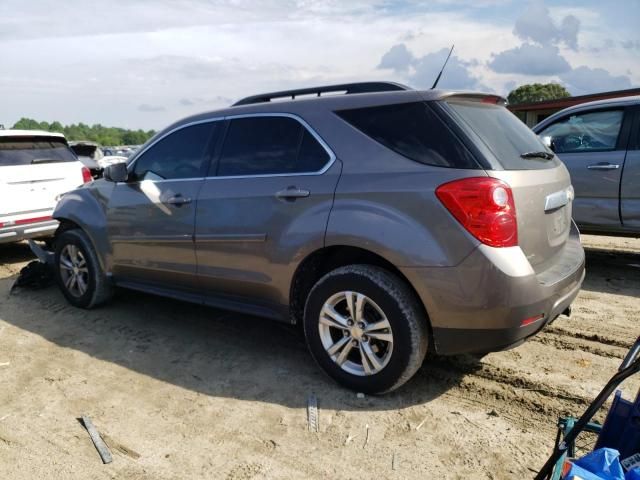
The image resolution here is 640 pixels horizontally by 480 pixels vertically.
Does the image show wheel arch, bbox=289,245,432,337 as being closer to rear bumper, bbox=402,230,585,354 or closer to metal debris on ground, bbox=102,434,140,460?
rear bumper, bbox=402,230,585,354

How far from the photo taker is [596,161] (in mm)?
5566

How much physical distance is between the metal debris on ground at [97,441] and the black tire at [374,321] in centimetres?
131

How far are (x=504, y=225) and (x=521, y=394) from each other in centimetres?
113

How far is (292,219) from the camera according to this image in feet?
11.0

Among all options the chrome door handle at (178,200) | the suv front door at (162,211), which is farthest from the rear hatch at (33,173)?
the chrome door handle at (178,200)

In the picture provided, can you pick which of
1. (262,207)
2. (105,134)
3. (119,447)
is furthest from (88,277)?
(105,134)

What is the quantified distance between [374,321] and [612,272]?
381cm

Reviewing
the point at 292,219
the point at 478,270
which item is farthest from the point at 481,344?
the point at 292,219

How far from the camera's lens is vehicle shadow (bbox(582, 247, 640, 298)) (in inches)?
201

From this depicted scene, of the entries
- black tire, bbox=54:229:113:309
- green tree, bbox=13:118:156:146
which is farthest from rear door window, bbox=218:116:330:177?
green tree, bbox=13:118:156:146

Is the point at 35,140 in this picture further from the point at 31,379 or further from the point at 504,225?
the point at 504,225

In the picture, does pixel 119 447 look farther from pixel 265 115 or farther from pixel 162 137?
pixel 162 137

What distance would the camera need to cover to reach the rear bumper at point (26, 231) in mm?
6496

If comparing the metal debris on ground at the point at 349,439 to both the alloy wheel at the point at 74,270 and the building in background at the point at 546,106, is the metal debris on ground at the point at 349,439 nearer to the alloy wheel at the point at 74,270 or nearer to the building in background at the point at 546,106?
the alloy wheel at the point at 74,270
